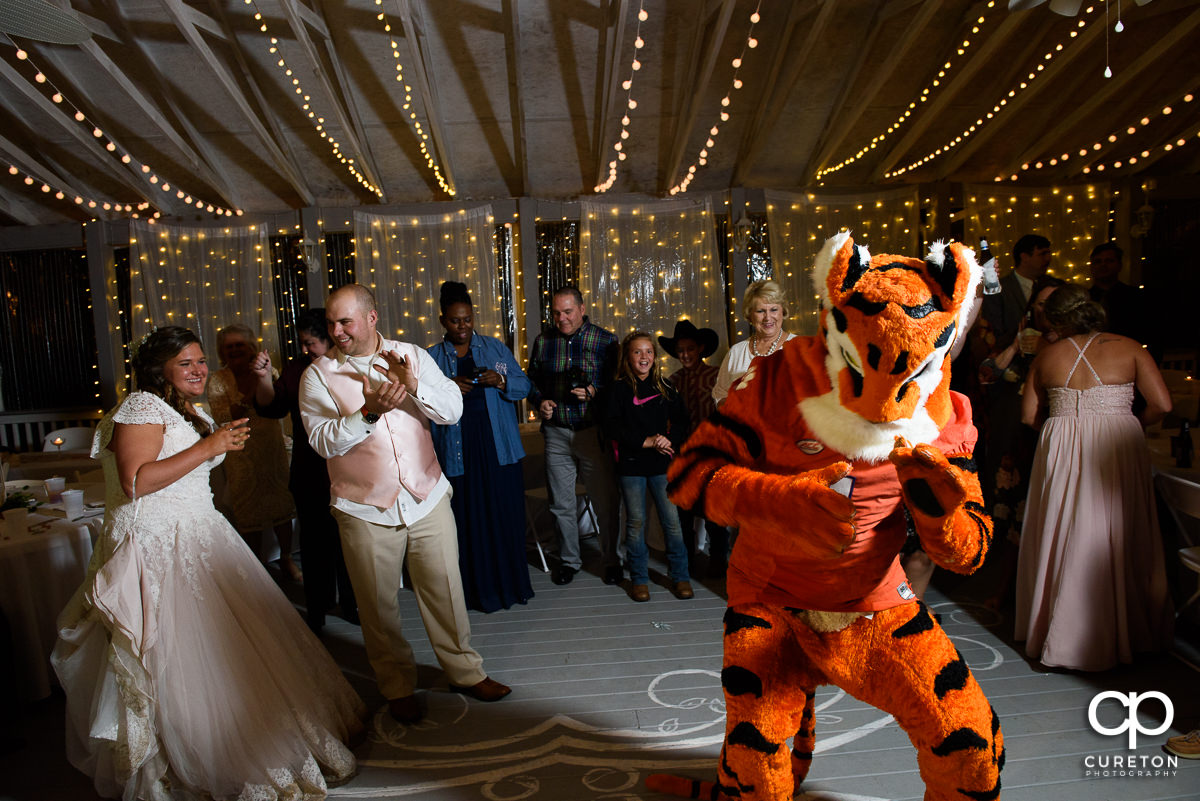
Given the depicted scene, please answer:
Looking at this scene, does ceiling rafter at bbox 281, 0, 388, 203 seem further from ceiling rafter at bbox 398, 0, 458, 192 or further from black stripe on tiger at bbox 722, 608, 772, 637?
black stripe on tiger at bbox 722, 608, 772, 637

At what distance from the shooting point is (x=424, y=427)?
2.67 metres

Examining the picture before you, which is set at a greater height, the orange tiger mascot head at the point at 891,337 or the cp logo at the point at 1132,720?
the orange tiger mascot head at the point at 891,337

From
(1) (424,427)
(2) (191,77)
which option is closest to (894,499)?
(1) (424,427)

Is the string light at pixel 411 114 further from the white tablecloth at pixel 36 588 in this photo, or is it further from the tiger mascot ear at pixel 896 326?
the tiger mascot ear at pixel 896 326

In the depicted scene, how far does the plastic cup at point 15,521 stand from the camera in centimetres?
297

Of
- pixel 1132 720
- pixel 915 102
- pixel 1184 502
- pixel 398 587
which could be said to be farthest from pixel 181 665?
pixel 915 102

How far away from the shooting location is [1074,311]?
9.00 feet

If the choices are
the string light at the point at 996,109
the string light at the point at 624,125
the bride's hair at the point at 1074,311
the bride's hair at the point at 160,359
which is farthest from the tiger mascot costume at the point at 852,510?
the string light at the point at 996,109

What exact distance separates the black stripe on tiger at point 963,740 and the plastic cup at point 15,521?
3483 mm

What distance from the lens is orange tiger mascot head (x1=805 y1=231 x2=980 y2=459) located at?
1.32m

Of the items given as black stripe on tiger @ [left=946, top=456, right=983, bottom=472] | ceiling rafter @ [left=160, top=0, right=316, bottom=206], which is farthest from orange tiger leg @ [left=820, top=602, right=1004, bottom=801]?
Answer: ceiling rafter @ [left=160, top=0, right=316, bottom=206]

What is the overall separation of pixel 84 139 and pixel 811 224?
6323 mm

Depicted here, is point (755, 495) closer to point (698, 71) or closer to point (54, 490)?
point (54, 490)

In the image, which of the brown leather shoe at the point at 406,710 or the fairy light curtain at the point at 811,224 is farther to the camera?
the fairy light curtain at the point at 811,224
